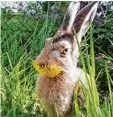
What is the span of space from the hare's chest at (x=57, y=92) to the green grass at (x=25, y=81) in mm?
76

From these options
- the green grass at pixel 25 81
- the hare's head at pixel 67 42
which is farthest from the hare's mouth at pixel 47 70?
the green grass at pixel 25 81

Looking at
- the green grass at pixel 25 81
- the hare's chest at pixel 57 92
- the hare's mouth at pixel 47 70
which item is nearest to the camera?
the green grass at pixel 25 81

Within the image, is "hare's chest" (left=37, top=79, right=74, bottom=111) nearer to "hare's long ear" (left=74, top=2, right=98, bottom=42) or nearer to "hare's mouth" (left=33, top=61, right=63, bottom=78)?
"hare's mouth" (left=33, top=61, right=63, bottom=78)

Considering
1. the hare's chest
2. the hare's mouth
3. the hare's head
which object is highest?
the hare's head

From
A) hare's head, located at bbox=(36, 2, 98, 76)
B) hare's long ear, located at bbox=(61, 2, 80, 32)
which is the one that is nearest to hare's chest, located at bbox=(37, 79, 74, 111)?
hare's head, located at bbox=(36, 2, 98, 76)

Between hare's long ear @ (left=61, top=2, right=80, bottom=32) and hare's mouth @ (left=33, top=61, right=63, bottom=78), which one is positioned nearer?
hare's mouth @ (left=33, top=61, right=63, bottom=78)

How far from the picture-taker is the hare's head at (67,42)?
6.98 feet

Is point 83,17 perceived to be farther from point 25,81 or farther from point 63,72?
point 25,81

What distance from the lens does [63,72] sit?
7.18 ft

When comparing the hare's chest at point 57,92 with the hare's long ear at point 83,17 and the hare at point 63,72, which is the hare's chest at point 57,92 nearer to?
the hare at point 63,72

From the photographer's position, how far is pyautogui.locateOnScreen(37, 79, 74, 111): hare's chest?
2.23 metres

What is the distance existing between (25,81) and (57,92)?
0.69 meters

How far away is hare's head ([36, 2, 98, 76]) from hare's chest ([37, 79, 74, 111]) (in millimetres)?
107

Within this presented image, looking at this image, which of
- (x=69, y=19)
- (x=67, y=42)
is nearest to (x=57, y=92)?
(x=67, y=42)
